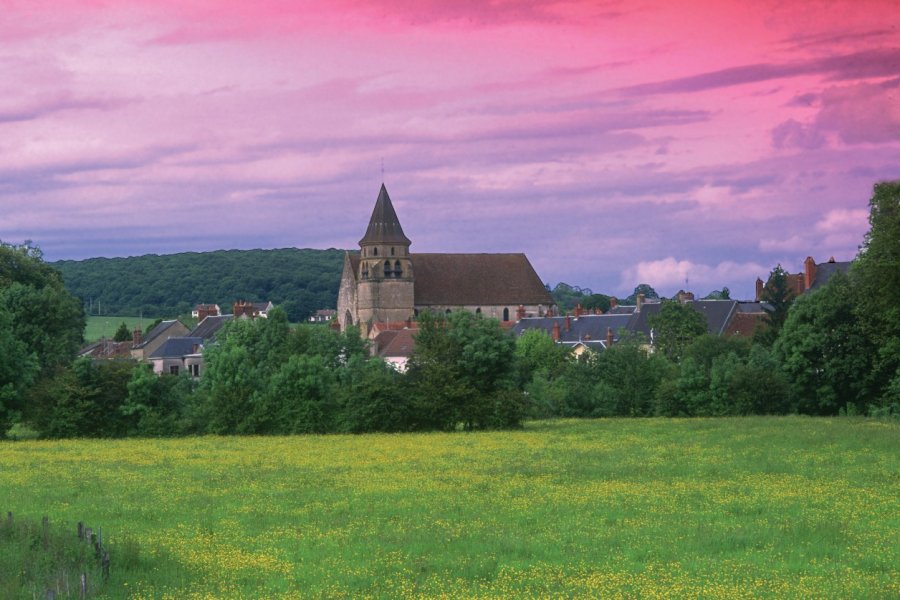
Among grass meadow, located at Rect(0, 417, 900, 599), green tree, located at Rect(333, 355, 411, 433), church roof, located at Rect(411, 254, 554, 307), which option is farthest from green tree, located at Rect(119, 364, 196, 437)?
church roof, located at Rect(411, 254, 554, 307)

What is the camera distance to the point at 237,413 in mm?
56375

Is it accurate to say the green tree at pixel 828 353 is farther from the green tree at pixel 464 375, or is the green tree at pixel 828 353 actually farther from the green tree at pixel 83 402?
the green tree at pixel 83 402

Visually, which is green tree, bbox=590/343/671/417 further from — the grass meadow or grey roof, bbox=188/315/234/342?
grey roof, bbox=188/315/234/342

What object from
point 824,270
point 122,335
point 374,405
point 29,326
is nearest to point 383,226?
point 122,335


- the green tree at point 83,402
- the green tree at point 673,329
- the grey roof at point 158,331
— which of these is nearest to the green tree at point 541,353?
the green tree at point 673,329

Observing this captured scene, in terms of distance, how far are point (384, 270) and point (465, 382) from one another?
98.6m

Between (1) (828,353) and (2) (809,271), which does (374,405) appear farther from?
(2) (809,271)

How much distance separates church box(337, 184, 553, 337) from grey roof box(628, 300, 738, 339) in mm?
28891

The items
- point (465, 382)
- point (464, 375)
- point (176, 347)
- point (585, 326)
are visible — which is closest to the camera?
point (465, 382)

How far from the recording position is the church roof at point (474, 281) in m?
163

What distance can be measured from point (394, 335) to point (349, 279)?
24.6 metres

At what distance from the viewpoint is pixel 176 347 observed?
438ft

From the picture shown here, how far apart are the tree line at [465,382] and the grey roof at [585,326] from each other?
171 ft

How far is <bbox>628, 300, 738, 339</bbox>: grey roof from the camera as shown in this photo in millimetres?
118062
